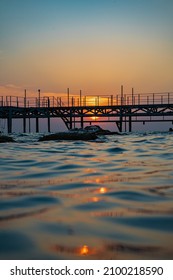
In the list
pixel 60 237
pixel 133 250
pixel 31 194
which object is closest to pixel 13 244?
pixel 60 237

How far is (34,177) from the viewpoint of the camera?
561cm

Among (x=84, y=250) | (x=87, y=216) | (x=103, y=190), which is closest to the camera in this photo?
(x=84, y=250)

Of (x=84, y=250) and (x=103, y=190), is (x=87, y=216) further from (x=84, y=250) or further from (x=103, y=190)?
(x=103, y=190)

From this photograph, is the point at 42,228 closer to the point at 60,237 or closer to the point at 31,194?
the point at 60,237

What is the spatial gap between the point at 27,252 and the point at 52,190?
202 cm

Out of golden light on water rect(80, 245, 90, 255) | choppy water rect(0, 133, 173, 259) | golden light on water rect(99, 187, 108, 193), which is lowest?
golden light on water rect(80, 245, 90, 255)

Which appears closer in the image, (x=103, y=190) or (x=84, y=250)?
(x=84, y=250)

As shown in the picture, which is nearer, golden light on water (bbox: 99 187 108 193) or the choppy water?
the choppy water

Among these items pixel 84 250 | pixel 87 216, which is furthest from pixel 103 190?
pixel 84 250

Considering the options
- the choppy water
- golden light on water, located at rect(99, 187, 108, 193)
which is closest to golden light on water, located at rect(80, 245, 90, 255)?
the choppy water

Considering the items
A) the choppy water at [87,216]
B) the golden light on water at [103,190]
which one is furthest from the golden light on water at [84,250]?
the golden light on water at [103,190]

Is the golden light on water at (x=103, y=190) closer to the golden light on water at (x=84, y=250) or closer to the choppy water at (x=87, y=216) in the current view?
the choppy water at (x=87, y=216)

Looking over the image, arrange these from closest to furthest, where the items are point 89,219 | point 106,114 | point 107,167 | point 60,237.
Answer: point 60,237 < point 89,219 < point 107,167 < point 106,114

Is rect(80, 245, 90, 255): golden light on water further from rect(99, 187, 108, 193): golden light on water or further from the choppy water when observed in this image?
rect(99, 187, 108, 193): golden light on water
